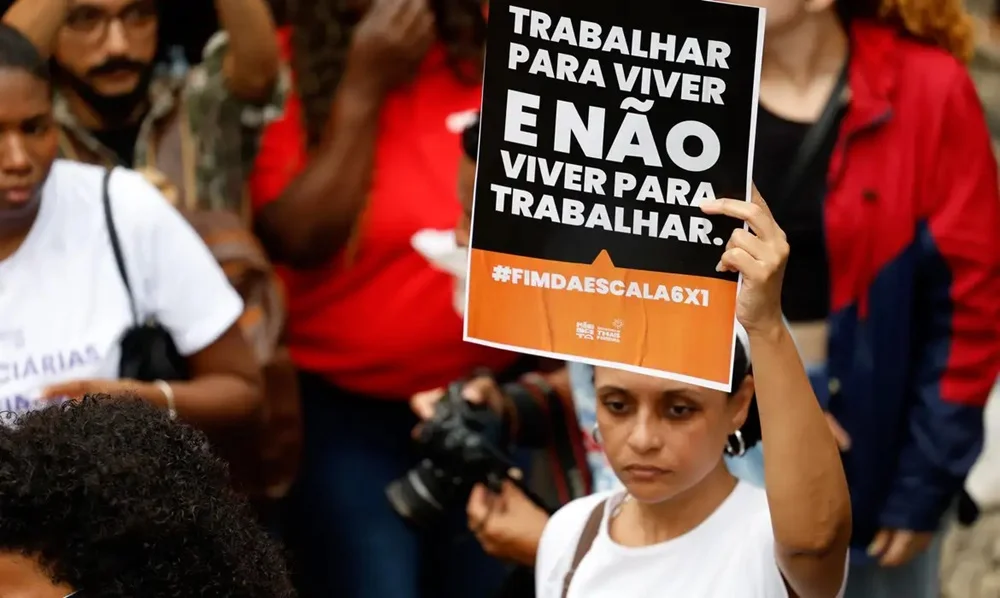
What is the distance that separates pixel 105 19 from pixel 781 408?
5.92 feet

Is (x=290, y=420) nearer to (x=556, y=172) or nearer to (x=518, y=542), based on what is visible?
(x=518, y=542)

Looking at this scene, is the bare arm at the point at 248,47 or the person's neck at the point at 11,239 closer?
the person's neck at the point at 11,239

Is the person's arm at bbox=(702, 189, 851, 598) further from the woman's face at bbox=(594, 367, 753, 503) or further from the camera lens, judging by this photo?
the camera lens

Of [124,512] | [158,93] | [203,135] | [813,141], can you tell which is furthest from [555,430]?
[124,512]

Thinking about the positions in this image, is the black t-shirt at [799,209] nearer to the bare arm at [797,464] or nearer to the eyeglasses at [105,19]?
the bare arm at [797,464]

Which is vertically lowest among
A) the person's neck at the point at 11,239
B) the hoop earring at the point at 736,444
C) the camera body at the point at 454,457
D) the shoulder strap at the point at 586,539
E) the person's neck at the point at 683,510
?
the camera body at the point at 454,457

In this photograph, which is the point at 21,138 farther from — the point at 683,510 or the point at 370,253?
the point at 683,510

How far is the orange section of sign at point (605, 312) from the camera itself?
2086mm

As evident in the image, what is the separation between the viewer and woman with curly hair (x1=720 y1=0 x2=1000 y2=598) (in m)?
3.14

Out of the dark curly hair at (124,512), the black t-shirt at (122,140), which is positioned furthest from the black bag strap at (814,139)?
the dark curly hair at (124,512)

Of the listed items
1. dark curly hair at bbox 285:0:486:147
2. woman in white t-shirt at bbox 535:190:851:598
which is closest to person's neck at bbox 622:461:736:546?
woman in white t-shirt at bbox 535:190:851:598

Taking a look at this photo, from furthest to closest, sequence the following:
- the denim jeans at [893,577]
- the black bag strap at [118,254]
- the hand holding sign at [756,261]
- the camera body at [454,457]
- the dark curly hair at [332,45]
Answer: the dark curly hair at [332,45] → the denim jeans at [893,577] → the black bag strap at [118,254] → the camera body at [454,457] → the hand holding sign at [756,261]

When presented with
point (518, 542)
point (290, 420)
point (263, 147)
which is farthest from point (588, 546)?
point (263, 147)

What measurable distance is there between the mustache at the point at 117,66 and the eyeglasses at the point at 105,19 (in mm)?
47
